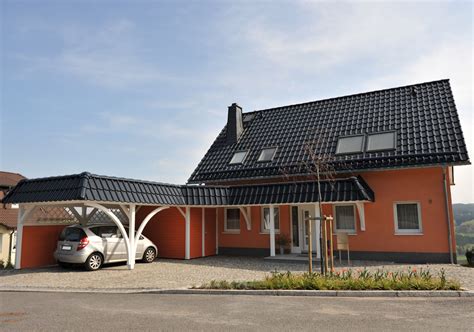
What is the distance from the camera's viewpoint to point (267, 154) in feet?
61.5

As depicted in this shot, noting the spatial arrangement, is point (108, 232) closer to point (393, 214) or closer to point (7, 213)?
point (393, 214)

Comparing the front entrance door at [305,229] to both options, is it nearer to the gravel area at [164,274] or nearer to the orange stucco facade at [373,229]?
the orange stucco facade at [373,229]

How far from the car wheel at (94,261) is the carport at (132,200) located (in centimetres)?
104

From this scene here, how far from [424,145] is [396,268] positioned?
5.09 m

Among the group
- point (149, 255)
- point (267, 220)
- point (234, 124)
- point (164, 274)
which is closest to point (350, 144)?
point (267, 220)

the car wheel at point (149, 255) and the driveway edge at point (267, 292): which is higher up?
the car wheel at point (149, 255)

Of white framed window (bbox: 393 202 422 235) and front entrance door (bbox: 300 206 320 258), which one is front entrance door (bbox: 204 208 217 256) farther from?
white framed window (bbox: 393 202 422 235)

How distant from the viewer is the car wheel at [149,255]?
1548 centimetres

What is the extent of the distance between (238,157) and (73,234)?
9.01 metres

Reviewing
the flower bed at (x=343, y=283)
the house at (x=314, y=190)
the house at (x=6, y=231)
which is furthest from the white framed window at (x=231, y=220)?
the house at (x=6, y=231)

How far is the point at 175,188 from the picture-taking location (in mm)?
16203

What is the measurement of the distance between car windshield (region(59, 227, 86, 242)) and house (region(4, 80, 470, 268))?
98cm

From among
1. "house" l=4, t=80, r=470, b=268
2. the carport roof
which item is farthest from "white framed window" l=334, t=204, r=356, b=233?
the carport roof

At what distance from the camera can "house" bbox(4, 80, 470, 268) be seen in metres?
13.9
